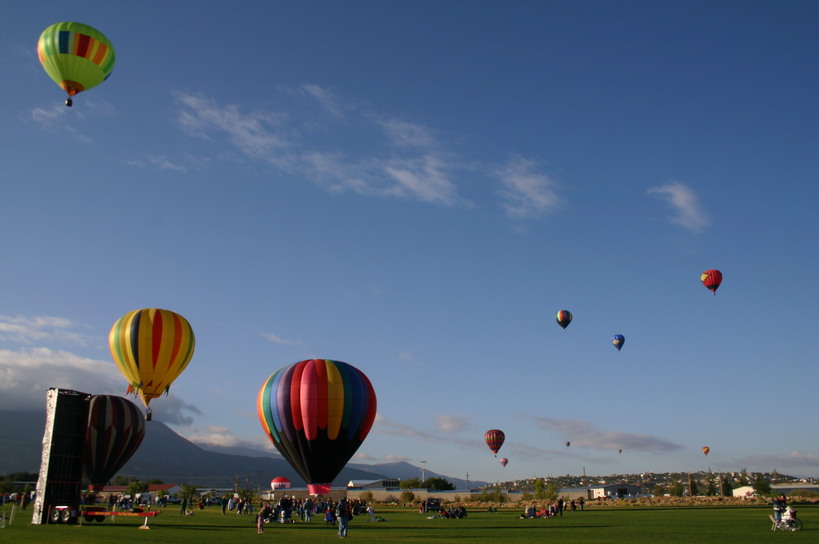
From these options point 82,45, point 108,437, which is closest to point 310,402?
point 108,437

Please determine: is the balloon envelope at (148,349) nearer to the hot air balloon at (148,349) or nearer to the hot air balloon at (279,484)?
the hot air balloon at (148,349)

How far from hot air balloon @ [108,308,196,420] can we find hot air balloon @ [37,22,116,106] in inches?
625

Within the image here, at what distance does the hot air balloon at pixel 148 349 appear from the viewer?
44.5 m

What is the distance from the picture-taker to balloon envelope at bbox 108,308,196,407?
44.5 metres

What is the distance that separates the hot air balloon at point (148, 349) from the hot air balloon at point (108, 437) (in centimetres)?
541

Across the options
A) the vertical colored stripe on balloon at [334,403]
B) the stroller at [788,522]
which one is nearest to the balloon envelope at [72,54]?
the vertical colored stripe on balloon at [334,403]

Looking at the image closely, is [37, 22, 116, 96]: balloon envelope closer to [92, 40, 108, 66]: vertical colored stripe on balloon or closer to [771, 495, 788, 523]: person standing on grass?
[92, 40, 108, 66]: vertical colored stripe on balloon

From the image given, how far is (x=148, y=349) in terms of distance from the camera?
44.6 m

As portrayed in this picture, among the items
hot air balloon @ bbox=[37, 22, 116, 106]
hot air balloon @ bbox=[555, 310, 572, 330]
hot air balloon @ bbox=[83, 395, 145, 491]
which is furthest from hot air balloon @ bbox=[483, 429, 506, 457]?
hot air balloon @ bbox=[37, 22, 116, 106]

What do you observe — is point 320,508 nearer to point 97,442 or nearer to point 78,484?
point 97,442

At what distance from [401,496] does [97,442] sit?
81529mm

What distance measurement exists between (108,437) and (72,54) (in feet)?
92.5

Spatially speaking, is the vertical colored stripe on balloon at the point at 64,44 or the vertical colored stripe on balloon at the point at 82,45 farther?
the vertical colored stripe on balloon at the point at 82,45

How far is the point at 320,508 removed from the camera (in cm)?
5828
